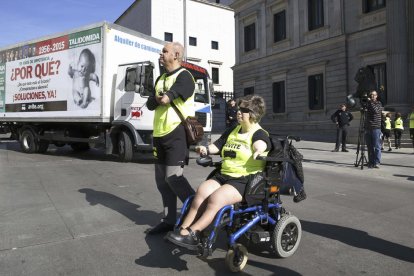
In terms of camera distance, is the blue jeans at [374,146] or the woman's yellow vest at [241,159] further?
the blue jeans at [374,146]

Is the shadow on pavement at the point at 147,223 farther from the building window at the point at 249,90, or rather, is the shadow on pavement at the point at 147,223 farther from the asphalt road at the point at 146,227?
the building window at the point at 249,90

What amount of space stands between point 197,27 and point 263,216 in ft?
A: 157

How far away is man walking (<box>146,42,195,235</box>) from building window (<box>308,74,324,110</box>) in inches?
931

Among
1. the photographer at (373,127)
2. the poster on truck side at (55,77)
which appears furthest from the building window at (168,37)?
the photographer at (373,127)

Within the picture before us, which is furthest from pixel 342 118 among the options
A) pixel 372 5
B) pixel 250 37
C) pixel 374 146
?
pixel 250 37

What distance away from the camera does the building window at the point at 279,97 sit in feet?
98.6

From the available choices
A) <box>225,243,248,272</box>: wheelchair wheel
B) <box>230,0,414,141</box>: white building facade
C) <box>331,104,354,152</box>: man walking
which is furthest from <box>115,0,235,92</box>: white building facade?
<box>225,243,248,272</box>: wheelchair wheel

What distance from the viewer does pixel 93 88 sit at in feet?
37.2

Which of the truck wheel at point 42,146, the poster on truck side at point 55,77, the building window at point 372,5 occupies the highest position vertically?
the building window at point 372,5

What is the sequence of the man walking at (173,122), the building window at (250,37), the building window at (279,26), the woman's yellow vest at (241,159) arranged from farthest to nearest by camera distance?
the building window at (250,37), the building window at (279,26), the man walking at (173,122), the woman's yellow vest at (241,159)

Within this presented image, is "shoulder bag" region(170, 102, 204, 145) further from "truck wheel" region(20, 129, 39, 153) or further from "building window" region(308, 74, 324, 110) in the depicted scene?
"building window" region(308, 74, 324, 110)

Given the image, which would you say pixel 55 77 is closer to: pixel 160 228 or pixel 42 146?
pixel 42 146

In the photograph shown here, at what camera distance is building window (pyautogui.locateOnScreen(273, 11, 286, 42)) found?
30.0 m

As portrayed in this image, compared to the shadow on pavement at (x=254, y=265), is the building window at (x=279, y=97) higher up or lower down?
higher up
